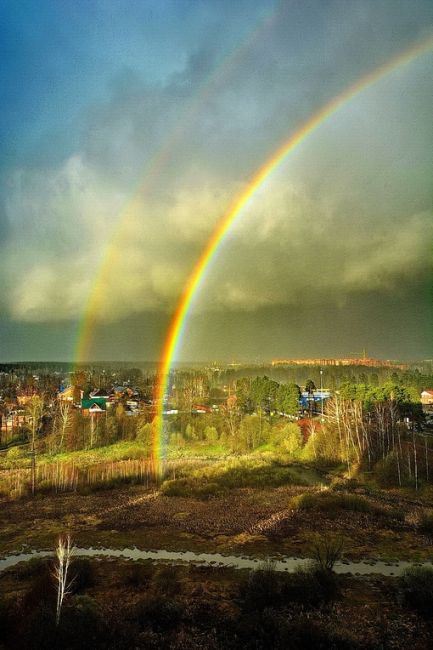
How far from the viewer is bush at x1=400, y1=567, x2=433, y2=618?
48.6 feet

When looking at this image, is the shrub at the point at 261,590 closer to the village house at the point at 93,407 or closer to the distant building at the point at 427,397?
the village house at the point at 93,407

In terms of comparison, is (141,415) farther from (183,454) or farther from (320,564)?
(320,564)

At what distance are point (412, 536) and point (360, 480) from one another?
16141mm

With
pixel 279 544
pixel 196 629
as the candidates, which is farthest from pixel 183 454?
pixel 196 629

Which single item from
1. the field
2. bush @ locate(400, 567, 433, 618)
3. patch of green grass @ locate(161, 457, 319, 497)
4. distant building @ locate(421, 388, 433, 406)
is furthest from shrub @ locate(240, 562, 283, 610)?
distant building @ locate(421, 388, 433, 406)

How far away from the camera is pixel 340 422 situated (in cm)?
5638

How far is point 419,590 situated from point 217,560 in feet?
30.4

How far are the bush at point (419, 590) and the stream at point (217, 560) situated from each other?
228cm

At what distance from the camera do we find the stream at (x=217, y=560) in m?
19.4

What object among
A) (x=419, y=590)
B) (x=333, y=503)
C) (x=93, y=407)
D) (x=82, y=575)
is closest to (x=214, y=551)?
(x=82, y=575)

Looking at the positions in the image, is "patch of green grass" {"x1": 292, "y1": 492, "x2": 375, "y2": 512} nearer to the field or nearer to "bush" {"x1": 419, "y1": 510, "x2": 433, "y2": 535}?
the field

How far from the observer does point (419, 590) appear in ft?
50.4

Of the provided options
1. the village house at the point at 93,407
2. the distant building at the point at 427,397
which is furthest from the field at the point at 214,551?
the distant building at the point at 427,397

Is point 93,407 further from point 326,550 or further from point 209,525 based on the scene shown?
point 326,550
